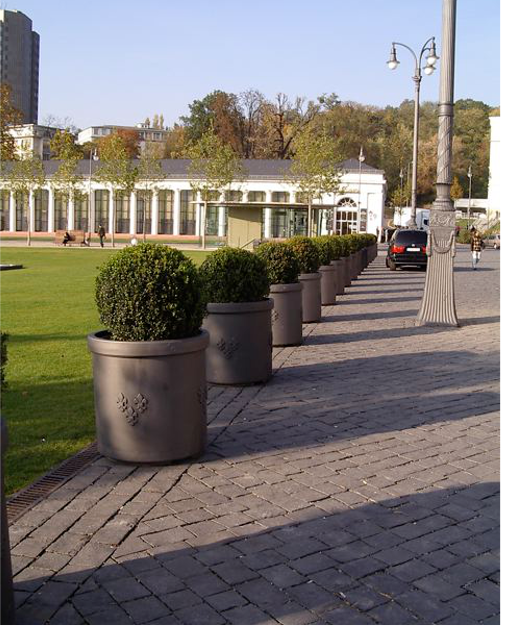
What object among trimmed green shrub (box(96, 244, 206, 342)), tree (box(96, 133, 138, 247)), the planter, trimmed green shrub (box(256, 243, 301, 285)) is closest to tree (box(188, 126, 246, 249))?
tree (box(96, 133, 138, 247))

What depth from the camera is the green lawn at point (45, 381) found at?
6160 mm

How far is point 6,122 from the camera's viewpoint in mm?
26625

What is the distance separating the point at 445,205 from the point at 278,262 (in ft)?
14.4

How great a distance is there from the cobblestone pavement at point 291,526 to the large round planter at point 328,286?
31.8 ft

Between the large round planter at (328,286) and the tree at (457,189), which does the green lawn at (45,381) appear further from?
the tree at (457,189)

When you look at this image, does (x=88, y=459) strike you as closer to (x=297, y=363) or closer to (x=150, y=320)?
(x=150, y=320)

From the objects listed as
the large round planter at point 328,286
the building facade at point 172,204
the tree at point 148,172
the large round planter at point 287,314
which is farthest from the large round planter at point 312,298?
the building facade at point 172,204

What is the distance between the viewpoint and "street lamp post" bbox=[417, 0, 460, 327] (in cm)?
1412

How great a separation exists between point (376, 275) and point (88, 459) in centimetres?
2672

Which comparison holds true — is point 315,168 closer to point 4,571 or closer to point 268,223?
point 268,223

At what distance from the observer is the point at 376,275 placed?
105ft

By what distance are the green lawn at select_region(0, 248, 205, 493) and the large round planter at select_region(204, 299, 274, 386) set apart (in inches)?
49.4

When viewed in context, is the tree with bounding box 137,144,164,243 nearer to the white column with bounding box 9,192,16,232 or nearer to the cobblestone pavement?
the white column with bounding box 9,192,16,232
